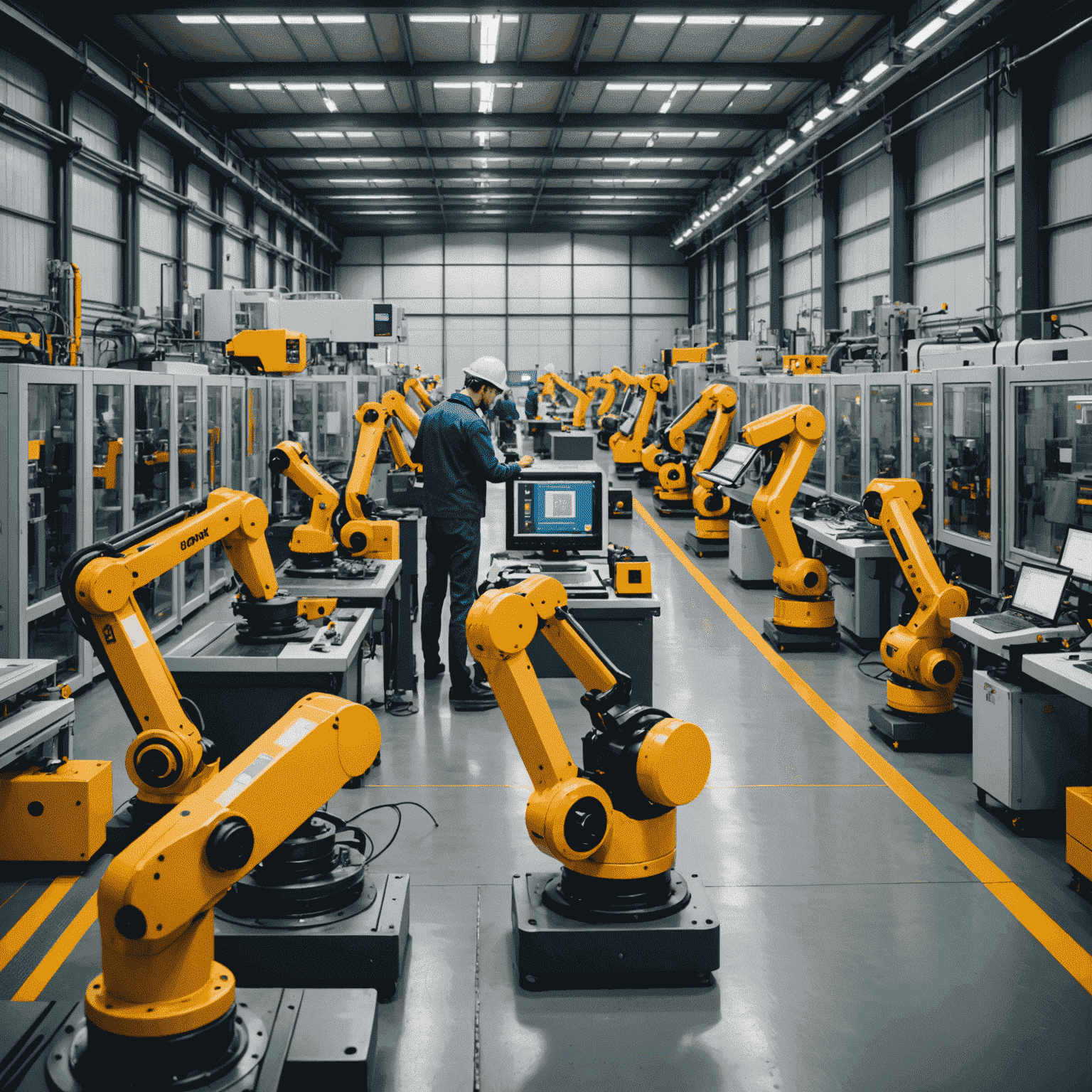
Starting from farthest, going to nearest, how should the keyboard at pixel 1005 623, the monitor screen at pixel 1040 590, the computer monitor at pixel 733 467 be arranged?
the computer monitor at pixel 733 467 → the keyboard at pixel 1005 623 → the monitor screen at pixel 1040 590

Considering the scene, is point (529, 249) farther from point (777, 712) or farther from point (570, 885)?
point (570, 885)

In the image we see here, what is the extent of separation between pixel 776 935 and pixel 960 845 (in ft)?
3.83

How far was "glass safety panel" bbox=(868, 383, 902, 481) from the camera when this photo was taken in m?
7.94

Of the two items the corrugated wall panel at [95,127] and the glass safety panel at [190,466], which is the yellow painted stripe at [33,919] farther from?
the corrugated wall panel at [95,127]

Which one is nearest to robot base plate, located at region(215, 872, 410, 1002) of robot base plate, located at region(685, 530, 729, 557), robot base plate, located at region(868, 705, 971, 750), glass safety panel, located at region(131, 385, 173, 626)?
robot base plate, located at region(868, 705, 971, 750)

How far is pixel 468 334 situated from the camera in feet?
100

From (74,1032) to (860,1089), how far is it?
190cm

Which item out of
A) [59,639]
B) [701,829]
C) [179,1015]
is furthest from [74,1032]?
[59,639]

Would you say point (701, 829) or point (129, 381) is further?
point (129, 381)

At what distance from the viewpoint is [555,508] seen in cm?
611

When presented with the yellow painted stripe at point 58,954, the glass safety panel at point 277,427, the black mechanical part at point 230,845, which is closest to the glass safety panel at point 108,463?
the yellow painted stripe at point 58,954

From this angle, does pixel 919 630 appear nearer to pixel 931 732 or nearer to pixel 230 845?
pixel 931 732

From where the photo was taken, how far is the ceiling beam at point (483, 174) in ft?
74.4

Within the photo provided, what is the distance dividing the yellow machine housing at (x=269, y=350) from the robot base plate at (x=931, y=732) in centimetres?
647
